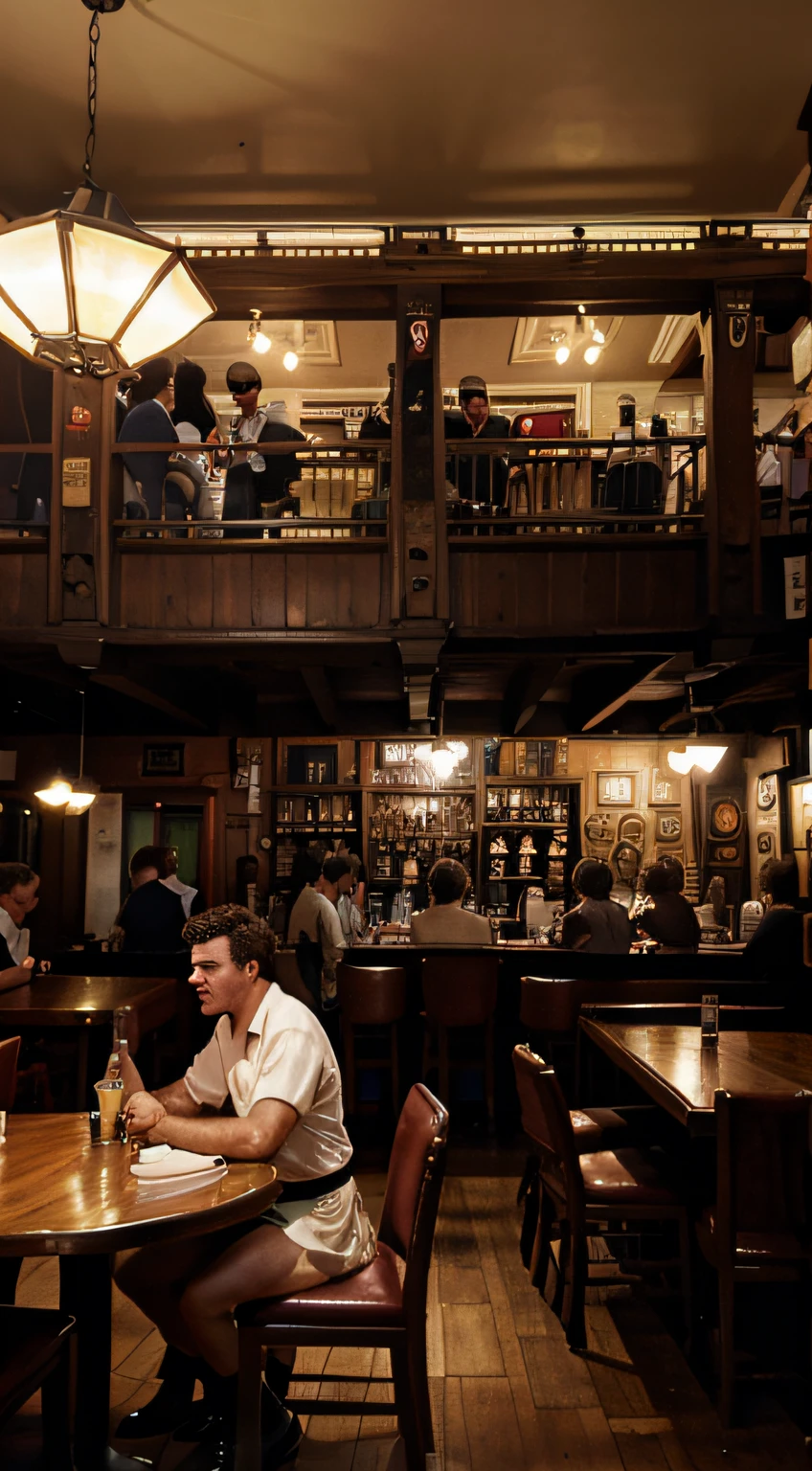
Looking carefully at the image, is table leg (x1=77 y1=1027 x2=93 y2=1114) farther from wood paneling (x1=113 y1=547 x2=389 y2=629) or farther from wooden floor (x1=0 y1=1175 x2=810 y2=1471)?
wood paneling (x1=113 y1=547 x2=389 y2=629)

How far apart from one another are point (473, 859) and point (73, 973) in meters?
4.17

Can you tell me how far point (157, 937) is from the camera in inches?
275

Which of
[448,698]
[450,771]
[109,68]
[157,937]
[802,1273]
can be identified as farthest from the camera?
[450,771]

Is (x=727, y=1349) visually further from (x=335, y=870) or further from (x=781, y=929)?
(x=335, y=870)

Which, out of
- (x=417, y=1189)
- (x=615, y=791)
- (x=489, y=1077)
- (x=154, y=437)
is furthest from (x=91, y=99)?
(x=615, y=791)

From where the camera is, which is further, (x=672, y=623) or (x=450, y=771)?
(x=450, y=771)

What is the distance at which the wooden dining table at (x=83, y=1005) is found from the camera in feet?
16.6

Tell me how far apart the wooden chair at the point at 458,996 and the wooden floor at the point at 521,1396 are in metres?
1.94

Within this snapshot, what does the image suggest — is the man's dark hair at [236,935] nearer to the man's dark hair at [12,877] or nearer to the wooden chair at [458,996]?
the man's dark hair at [12,877]

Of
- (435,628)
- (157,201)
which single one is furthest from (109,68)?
(435,628)

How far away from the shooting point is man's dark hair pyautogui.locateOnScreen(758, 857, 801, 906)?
5738 millimetres

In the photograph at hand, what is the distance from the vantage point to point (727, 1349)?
10.1 ft

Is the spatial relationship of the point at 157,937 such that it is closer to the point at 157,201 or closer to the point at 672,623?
the point at 672,623

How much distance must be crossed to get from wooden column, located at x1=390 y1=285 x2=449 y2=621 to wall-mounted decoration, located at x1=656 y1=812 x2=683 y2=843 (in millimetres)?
4878
